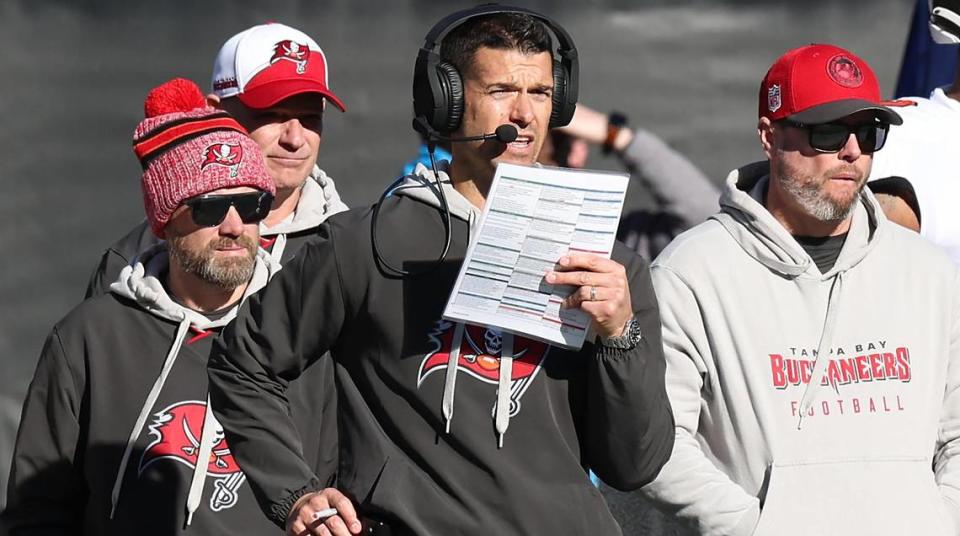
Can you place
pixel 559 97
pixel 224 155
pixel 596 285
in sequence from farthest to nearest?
pixel 224 155
pixel 559 97
pixel 596 285

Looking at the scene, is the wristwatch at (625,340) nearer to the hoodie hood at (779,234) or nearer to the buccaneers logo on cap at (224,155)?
the hoodie hood at (779,234)

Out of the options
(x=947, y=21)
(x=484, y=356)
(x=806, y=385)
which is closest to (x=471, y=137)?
(x=484, y=356)

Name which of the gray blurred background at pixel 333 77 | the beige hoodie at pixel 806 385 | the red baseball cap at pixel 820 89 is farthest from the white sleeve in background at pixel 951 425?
the gray blurred background at pixel 333 77

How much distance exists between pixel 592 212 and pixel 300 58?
7.38 ft

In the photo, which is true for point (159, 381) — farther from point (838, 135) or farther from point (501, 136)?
point (838, 135)

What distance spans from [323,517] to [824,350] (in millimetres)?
1510

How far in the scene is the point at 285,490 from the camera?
3174 millimetres

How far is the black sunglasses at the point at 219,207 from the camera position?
4145 millimetres

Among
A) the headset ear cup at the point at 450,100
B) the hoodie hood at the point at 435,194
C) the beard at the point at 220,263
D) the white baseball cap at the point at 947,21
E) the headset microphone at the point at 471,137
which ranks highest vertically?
the white baseball cap at the point at 947,21

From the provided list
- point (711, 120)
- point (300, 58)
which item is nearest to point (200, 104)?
point (300, 58)

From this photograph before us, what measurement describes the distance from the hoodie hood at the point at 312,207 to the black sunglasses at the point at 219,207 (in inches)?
18.3

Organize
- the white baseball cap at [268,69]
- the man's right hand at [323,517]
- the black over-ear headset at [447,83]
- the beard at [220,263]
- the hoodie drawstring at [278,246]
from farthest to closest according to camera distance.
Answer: the white baseball cap at [268,69], the hoodie drawstring at [278,246], the beard at [220,263], the black over-ear headset at [447,83], the man's right hand at [323,517]

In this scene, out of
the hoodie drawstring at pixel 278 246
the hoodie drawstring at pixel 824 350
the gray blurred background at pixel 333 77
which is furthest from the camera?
the gray blurred background at pixel 333 77

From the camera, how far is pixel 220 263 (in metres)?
4.10
